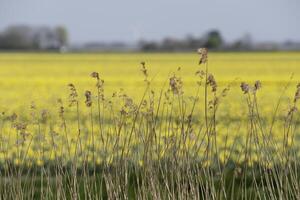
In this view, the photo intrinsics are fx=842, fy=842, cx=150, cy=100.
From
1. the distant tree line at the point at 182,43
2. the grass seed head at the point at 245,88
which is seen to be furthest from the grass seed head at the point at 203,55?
the distant tree line at the point at 182,43

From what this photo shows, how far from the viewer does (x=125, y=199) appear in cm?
534

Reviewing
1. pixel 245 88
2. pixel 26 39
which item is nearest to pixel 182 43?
pixel 26 39

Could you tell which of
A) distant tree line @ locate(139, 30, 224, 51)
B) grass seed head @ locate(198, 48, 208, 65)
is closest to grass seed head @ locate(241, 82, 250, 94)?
grass seed head @ locate(198, 48, 208, 65)

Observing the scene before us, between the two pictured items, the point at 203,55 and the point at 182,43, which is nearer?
the point at 203,55

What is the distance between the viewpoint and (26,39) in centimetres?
9000

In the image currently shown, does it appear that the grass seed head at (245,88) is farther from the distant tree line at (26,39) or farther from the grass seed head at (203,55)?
the distant tree line at (26,39)

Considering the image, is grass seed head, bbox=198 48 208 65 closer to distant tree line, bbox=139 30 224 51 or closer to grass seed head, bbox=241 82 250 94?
grass seed head, bbox=241 82 250 94

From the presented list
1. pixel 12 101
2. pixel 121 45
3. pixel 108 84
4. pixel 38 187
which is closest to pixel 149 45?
pixel 121 45

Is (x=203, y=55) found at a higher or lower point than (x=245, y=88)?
higher

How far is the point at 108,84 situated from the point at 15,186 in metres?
23.6

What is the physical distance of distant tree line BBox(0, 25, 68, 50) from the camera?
284 feet

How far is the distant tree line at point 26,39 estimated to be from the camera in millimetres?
86438

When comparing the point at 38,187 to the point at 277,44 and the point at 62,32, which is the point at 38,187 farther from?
the point at 62,32

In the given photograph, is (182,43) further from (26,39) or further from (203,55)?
(203,55)
